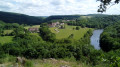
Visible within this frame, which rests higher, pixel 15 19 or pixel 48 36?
pixel 15 19

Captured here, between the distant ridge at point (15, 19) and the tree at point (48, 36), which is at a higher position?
the distant ridge at point (15, 19)

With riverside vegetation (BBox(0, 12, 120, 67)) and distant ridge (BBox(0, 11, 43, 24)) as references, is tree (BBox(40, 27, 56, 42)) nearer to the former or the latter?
riverside vegetation (BBox(0, 12, 120, 67))

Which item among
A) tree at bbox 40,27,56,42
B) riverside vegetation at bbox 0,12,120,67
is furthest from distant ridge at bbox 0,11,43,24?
riverside vegetation at bbox 0,12,120,67

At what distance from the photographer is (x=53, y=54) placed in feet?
61.5

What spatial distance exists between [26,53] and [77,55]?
10415 millimetres

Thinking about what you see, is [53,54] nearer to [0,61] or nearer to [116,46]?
[0,61]

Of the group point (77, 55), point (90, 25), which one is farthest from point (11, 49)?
point (90, 25)

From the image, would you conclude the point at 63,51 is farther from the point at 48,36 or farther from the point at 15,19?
the point at 15,19

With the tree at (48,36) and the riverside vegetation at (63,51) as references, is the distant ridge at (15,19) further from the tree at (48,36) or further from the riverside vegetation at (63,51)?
the riverside vegetation at (63,51)

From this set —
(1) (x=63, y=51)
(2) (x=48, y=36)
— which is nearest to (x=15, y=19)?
(2) (x=48, y=36)

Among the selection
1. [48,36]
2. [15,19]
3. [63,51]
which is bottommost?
[48,36]

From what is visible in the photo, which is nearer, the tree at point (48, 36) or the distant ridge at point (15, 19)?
the tree at point (48, 36)

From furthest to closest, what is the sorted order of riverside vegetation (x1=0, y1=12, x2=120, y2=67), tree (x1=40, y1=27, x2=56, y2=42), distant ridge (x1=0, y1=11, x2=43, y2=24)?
distant ridge (x1=0, y1=11, x2=43, y2=24) < tree (x1=40, y1=27, x2=56, y2=42) < riverside vegetation (x1=0, y1=12, x2=120, y2=67)

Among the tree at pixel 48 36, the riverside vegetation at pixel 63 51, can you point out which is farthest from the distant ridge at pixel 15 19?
the riverside vegetation at pixel 63 51
